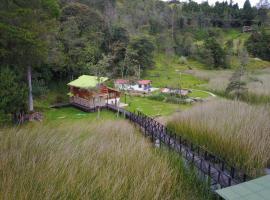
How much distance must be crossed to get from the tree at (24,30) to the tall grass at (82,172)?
10.6 meters

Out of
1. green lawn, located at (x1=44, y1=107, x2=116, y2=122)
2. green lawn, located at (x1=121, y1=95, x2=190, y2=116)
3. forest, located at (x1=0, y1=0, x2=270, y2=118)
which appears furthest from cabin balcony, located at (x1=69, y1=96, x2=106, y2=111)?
forest, located at (x1=0, y1=0, x2=270, y2=118)

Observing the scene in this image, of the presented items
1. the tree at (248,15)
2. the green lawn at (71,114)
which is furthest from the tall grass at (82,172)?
the tree at (248,15)

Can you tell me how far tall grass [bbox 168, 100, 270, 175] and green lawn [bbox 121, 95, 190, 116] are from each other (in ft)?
26.5

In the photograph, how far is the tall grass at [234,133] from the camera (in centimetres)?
788

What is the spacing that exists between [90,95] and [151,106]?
527 cm

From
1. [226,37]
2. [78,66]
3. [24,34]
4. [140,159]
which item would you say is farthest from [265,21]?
[140,159]

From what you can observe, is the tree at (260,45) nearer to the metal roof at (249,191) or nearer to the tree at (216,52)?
the tree at (216,52)

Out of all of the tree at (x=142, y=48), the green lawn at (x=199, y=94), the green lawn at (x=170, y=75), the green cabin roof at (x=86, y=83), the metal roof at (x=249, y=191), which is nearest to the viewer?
the metal roof at (x=249, y=191)

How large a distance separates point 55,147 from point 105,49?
29.6 metres

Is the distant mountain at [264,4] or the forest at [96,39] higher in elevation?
the distant mountain at [264,4]

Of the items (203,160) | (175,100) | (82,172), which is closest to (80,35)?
(175,100)

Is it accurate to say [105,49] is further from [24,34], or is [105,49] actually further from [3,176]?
[3,176]

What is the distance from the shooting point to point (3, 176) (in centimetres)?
441

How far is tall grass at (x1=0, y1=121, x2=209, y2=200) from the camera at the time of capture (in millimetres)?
4379
